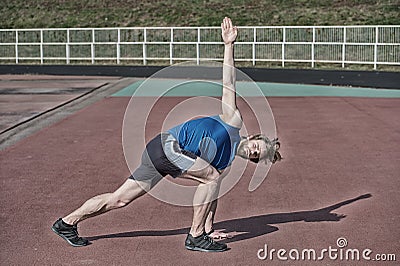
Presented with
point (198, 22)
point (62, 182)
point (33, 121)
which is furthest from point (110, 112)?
point (198, 22)

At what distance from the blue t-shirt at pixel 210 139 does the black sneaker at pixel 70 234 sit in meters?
1.25

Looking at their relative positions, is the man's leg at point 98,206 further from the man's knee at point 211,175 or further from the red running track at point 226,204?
the man's knee at point 211,175

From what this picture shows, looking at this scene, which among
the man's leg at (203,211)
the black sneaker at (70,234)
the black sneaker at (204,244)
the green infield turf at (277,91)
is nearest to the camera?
the man's leg at (203,211)

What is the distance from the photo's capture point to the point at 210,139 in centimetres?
645

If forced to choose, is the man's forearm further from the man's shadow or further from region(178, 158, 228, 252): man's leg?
the man's shadow

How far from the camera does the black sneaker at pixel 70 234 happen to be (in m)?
6.98

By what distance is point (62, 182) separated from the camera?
10.0 m

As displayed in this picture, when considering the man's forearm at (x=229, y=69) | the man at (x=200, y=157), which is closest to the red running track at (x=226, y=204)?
the man at (x=200, y=157)

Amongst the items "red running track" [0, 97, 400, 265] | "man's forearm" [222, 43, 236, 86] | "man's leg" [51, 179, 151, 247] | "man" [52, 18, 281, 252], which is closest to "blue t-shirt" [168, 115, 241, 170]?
"man" [52, 18, 281, 252]

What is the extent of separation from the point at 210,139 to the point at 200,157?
0.59 feet

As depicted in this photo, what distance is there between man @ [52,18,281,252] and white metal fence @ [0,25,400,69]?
27805 millimetres

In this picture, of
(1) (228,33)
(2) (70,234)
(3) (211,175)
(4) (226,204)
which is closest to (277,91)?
(4) (226,204)

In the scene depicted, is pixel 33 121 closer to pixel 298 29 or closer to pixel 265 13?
pixel 298 29

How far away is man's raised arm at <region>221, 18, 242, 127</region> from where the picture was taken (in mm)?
6574
